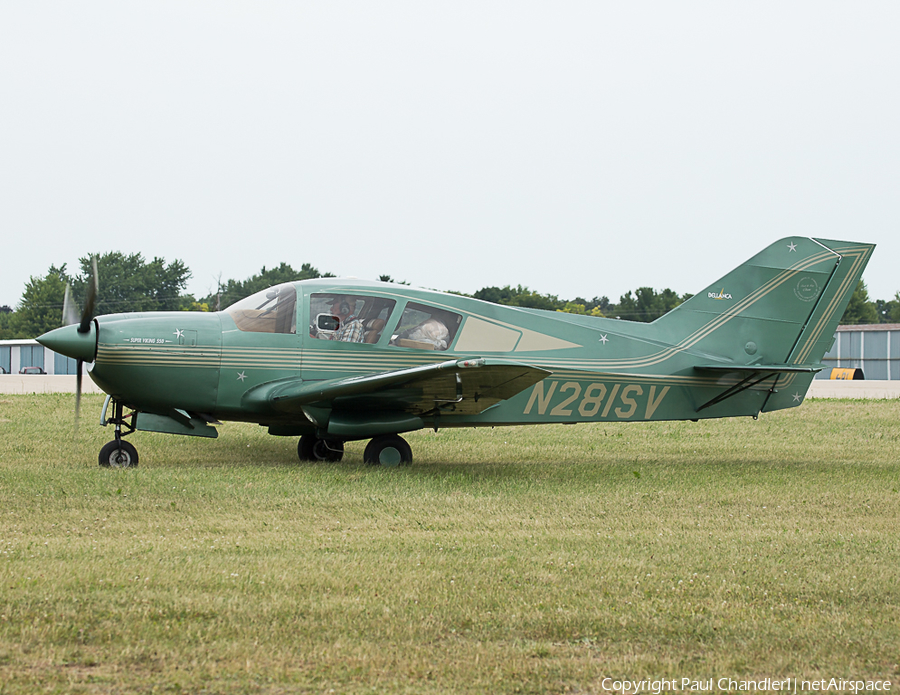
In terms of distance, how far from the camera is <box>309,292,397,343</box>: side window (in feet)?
33.6

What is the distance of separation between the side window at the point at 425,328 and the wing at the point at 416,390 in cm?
85

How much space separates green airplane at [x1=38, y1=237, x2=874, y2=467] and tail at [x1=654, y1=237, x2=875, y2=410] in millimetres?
21

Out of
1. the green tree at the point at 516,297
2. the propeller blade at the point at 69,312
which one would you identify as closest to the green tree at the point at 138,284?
the green tree at the point at 516,297

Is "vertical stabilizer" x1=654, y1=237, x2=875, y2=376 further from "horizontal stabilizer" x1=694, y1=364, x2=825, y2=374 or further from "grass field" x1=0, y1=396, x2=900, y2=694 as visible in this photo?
"grass field" x1=0, y1=396, x2=900, y2=694

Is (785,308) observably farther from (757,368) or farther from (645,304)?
(645,304)

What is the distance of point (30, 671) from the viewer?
329cm

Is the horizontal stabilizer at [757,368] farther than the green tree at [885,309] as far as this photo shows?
No

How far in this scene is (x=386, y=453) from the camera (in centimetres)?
1032

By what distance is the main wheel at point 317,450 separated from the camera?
1145cm

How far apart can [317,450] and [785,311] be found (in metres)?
7.13

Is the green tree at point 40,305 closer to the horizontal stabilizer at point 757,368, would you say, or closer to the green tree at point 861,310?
the horizontal stabilizer at point 757,368

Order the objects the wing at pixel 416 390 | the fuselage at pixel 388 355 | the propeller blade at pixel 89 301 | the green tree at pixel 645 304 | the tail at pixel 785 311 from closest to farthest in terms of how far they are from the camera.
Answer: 1. the wing at pixel 416 390
2. the propeller blade at pixel 89 301
3. the fuselage at pixel 388 355
4. the tail at pixel 785 311
5. the green tree at pixel 645 304

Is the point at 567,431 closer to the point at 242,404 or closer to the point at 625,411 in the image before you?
the point at 625,411

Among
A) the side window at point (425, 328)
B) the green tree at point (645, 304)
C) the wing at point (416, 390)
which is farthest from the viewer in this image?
the green tree at point (645, 304)
